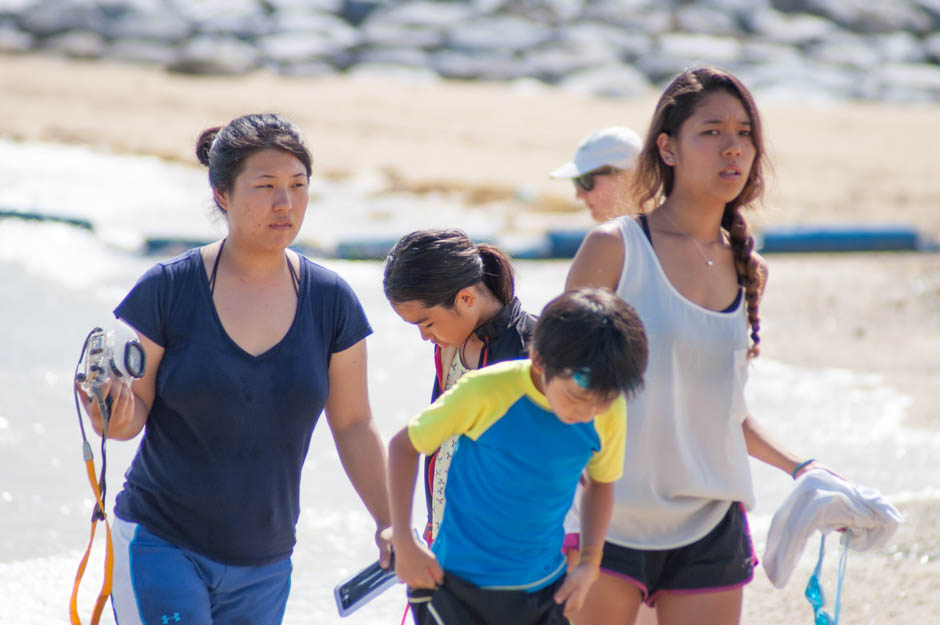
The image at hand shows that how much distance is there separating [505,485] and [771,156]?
8.09 feet

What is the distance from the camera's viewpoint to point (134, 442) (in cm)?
599

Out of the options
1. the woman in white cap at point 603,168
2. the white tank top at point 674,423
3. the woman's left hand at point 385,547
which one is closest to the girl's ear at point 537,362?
the white tank top at point 674,423

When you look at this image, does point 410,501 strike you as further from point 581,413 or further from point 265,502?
point 265,502

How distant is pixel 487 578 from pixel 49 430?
4.14m

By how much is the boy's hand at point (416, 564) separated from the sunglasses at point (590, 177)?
1.75 metres

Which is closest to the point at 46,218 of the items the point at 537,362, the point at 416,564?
the point at 416,564

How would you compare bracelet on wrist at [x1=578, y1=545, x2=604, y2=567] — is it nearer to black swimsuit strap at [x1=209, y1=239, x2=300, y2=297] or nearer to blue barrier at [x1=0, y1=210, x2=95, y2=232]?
black swimsuit strap at [x1=209, y1=239, x2=300, y2=297]

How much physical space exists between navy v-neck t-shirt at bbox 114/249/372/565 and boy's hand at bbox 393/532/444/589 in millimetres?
552

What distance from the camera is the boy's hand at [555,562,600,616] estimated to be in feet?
7.89

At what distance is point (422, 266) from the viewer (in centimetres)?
267

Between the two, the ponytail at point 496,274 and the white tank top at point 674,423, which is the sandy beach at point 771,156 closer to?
the white tank top at point 674,423

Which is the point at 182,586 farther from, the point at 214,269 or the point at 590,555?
the point at 590,555

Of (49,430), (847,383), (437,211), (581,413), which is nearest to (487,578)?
(581,413)

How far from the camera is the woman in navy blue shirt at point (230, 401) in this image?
109 inches
